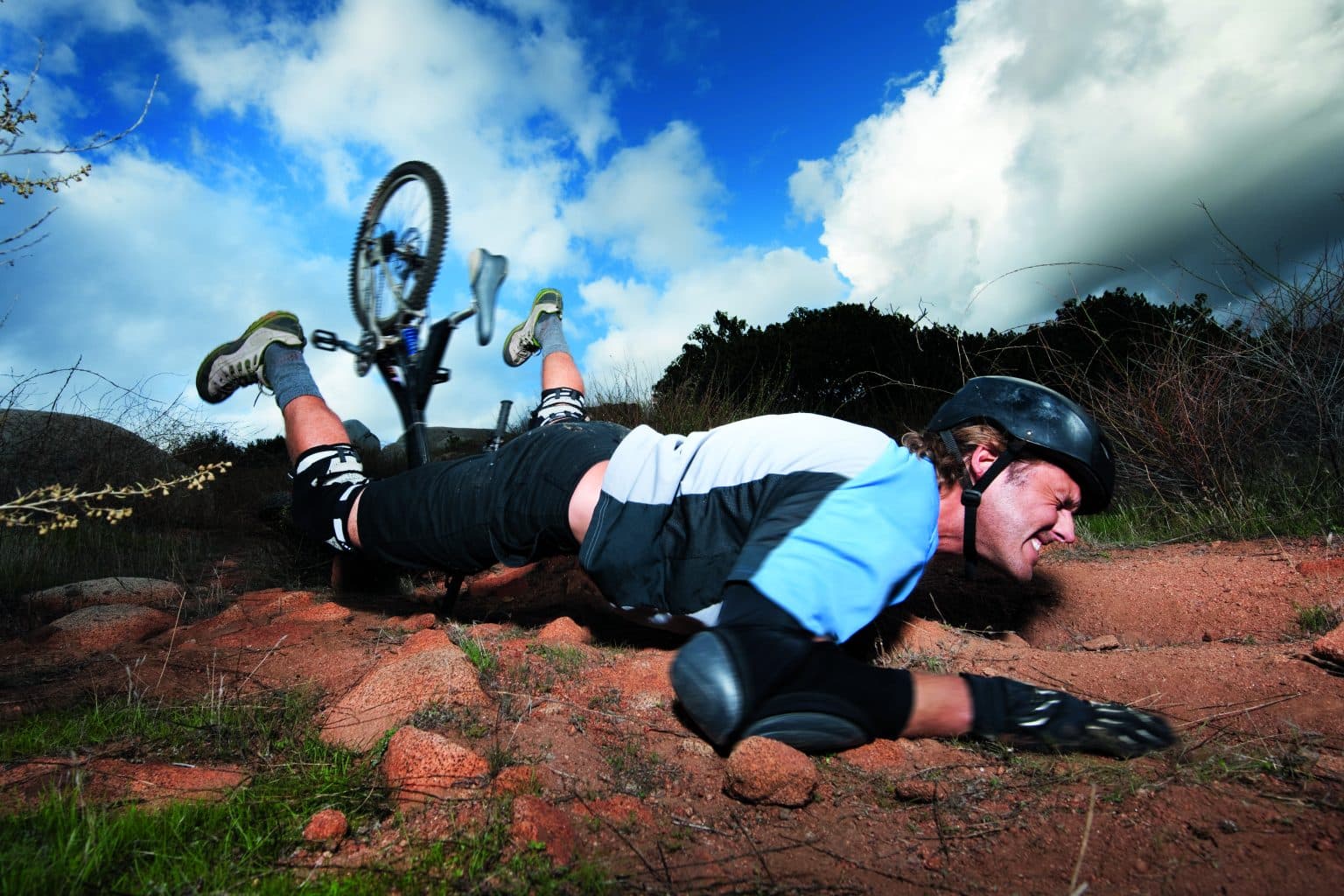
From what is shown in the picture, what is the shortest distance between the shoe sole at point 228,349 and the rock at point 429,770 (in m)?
2.31

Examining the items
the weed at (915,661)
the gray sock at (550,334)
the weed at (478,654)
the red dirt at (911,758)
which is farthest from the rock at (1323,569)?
the gray sock at (550,334)

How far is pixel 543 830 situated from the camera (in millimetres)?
1274

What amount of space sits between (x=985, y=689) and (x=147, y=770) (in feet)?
6.17

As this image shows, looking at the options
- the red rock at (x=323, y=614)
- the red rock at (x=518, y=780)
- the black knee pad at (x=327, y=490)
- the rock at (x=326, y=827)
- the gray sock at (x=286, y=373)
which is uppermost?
the gray sock at (x=286, y=373)

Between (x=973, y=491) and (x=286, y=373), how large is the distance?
278cm

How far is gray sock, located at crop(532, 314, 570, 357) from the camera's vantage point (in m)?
3.99

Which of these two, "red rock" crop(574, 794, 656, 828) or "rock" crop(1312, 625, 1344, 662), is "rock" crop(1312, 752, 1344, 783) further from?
"red rock" crop(574, 794, 656, 828)

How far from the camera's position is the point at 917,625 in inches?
107

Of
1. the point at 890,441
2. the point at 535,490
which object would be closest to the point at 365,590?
the point at 535,490

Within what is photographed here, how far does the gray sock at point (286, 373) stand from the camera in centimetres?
316

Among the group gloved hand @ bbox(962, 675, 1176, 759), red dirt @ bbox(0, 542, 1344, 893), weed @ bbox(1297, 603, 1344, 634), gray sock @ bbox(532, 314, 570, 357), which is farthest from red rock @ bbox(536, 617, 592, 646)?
weed @ bbox(1297, 603, 1344, 634)

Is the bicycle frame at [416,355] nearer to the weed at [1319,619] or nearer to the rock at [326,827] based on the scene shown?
the rock at [326,827]

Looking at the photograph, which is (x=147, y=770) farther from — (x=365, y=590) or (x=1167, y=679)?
(x=1167, y=679)

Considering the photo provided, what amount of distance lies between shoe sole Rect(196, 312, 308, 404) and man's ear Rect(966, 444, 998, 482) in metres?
2.80
